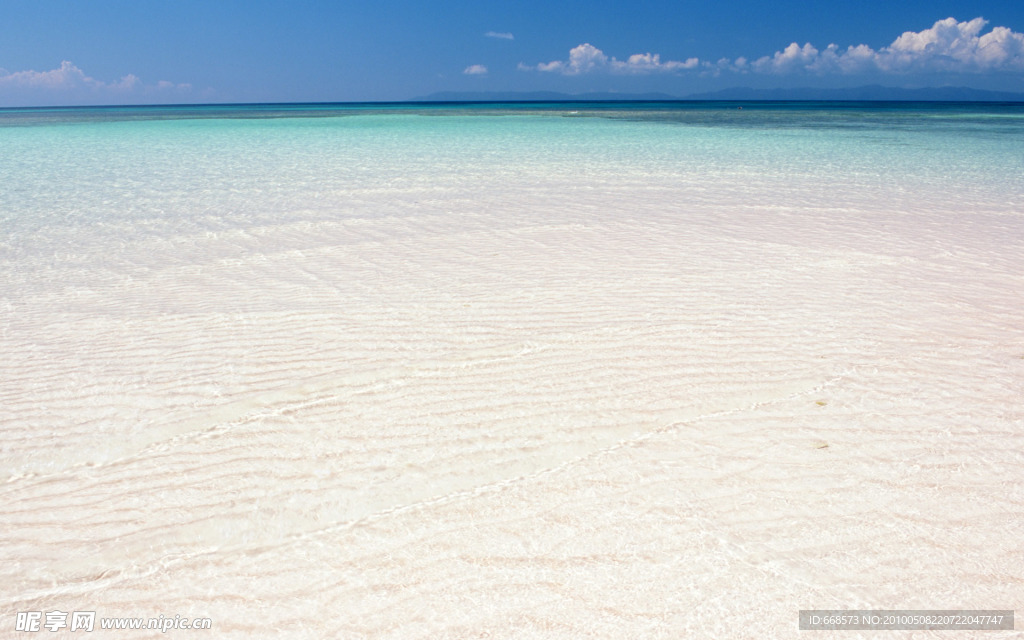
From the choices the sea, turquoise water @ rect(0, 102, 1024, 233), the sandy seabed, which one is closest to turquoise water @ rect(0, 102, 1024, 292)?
turquoise water @ rect(0, 102, 1024, 233)

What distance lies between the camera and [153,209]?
9.20 m

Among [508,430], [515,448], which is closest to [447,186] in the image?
[508,430]

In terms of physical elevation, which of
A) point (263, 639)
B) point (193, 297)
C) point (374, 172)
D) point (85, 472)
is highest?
point (374, 172)

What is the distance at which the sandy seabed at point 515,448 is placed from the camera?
7.64 feet

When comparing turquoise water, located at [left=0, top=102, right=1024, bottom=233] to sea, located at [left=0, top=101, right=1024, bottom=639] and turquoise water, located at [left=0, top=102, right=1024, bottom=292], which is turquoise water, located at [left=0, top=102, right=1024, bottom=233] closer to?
turquoise water, located at [left=0, top=102, right=1024, bottom=292]

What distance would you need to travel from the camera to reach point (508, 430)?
333cm

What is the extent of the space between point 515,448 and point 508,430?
164 millimetres

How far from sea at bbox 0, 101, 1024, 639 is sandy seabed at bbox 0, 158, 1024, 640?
2 centimetres

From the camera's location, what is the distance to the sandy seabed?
2.33m

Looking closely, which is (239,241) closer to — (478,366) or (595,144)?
(478,366)

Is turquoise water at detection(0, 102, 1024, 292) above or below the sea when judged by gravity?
above

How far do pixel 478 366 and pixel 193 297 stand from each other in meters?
2.83

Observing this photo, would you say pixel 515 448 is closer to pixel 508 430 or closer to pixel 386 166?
pixel 508 430

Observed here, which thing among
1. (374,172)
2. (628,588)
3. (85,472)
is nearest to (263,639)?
(628,588)
